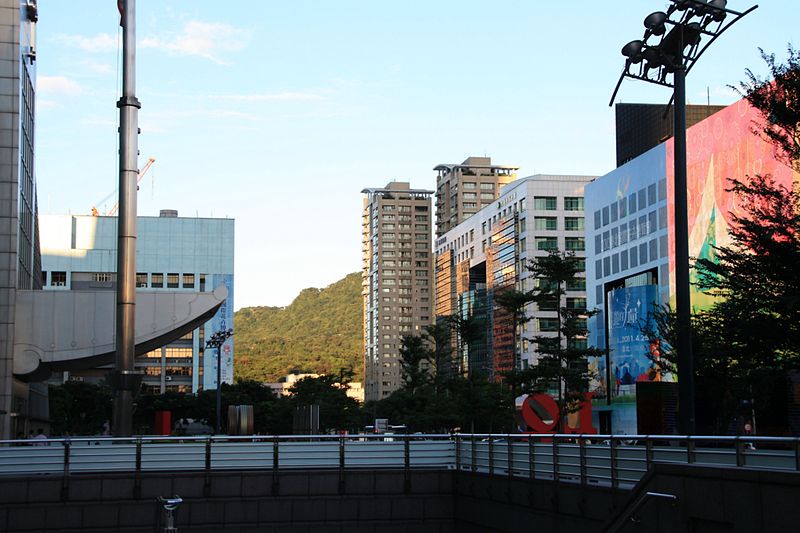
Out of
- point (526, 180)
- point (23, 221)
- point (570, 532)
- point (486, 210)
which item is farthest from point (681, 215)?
point (486, 210)

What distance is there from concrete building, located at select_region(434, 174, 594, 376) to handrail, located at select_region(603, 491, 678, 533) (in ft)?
421

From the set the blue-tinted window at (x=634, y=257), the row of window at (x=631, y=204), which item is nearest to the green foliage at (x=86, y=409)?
the row of window at (x=631, y=204)

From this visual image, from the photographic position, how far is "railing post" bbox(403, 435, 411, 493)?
2170 cm

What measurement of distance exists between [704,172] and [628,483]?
239ft

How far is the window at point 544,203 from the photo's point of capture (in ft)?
504

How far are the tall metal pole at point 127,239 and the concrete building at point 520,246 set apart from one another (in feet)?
401

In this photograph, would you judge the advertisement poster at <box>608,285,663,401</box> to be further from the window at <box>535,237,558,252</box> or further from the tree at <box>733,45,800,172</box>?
the tree at <box>733,45,800,172</box>

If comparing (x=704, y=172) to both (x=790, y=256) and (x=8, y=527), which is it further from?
(x=8, y=527)

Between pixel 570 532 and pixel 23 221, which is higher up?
pixel 23 221

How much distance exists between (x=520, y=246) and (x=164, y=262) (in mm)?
63448

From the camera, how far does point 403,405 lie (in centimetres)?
8938

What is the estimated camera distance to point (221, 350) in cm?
17800

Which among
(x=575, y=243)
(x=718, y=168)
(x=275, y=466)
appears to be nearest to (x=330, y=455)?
(x=275, y=466)

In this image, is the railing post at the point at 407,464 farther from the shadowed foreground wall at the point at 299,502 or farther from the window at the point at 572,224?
the window at the point at 572,224
